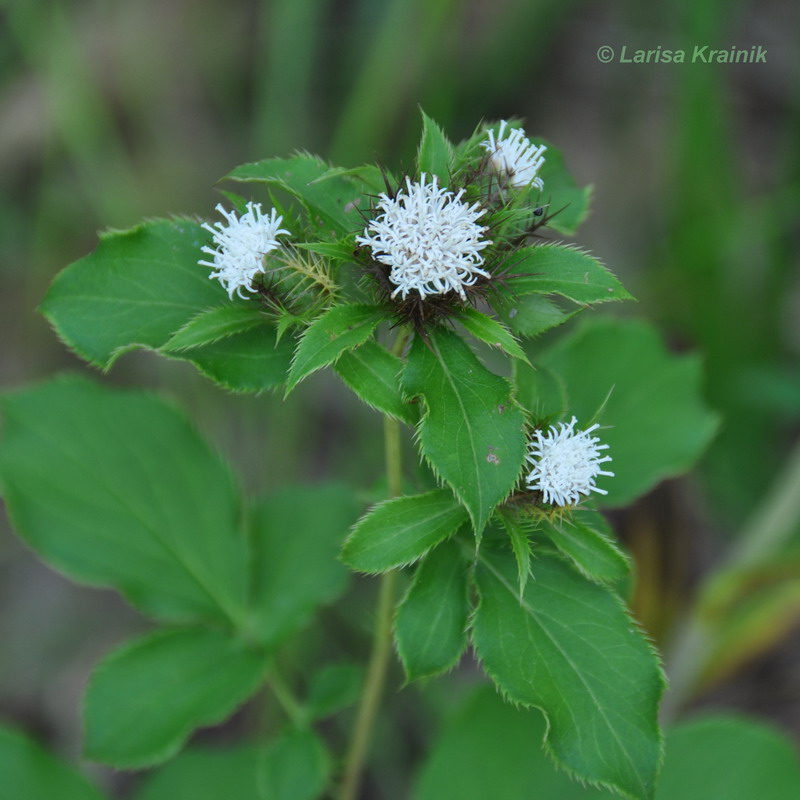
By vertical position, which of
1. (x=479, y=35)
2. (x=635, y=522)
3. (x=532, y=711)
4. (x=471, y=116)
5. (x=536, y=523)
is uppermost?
(x=479, y=35)

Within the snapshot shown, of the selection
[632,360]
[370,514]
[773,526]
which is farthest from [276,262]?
[773,526]

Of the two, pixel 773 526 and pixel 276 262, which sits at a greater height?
pixel 773 526

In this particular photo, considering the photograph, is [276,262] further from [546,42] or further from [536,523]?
[546,42]

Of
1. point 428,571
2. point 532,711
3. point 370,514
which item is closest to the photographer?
point 370,514

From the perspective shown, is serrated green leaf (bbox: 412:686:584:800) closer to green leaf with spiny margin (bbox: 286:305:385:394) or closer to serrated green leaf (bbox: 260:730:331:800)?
serrated green leaf (bbox: 260:730:331:800)

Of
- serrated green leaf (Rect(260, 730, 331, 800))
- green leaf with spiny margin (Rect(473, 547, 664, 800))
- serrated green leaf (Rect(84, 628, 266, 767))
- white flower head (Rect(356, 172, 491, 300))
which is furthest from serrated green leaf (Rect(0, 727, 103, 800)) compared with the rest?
white flower head (Rect(356, 172, 491, 300))

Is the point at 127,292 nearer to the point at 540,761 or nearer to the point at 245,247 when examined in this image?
the point at 245,247

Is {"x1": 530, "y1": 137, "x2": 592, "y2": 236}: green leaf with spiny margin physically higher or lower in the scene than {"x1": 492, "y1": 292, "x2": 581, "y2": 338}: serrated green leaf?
higher
